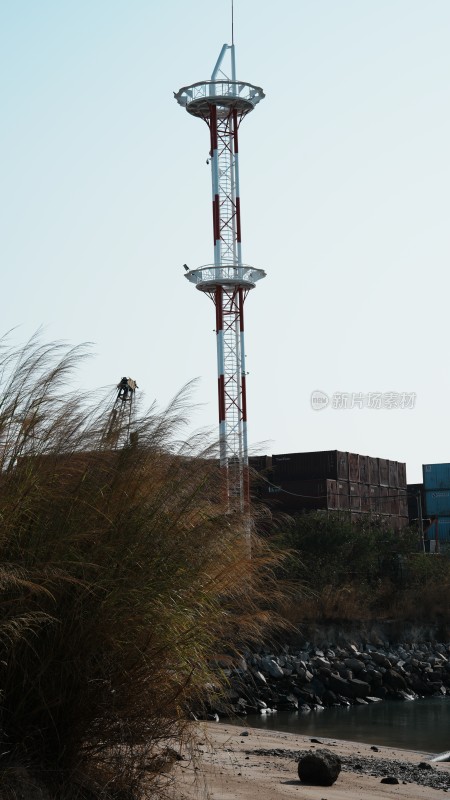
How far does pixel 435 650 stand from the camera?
30.8m

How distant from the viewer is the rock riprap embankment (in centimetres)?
2200

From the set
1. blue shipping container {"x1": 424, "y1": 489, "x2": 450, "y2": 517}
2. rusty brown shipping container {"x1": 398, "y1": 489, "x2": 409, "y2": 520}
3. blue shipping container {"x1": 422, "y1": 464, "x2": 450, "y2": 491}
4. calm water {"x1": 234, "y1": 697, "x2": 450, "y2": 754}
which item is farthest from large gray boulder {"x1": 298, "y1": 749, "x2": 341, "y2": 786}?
rusty brown shipping container {"x1": 398, "y1": 489, "x2": 409, "y2": 520}

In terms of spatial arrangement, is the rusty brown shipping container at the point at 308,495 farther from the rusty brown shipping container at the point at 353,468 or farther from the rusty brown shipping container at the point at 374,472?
the rusty brown shipping container at the point at 374,472

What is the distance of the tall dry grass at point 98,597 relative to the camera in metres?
5.92

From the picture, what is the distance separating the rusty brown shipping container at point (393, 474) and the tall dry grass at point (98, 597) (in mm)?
37227

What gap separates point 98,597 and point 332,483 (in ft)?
108

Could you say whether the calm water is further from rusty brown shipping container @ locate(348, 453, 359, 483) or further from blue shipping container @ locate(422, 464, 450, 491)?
blue shipping container @ locate(422, 464, 450, 491)

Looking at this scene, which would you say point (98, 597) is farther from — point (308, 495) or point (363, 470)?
point (363, 470)

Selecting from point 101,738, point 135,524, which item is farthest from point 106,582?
point 101,738

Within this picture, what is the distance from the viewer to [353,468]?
132 ft

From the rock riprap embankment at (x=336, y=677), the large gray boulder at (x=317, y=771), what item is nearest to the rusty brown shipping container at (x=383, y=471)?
the rock riprap embankment at (x=336, y=677)

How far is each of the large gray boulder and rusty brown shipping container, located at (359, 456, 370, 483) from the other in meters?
32.1

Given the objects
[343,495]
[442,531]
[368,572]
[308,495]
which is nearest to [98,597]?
[368,572]

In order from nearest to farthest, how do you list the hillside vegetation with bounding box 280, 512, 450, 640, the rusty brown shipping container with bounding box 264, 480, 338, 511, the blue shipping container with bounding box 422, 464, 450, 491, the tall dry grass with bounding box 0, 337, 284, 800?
the tall dry grass with bounding box 0, 337, 284, 800 → the hillside vegetation with bounding box 280, 512, 450, 640 → the rusty brown shipping container with bounding box 264, 480, 338, 511 → the blue shipping container with bounding box 422, 464, 450, 491
